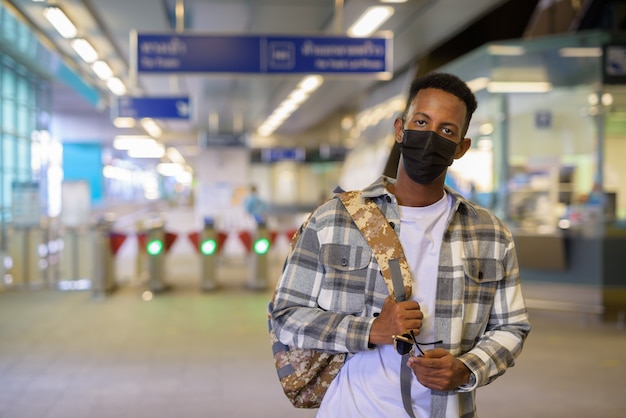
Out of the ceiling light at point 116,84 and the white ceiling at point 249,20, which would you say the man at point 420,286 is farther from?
the ceiling light at point 116,84

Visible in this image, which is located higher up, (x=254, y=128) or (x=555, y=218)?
(x=254, y=128)

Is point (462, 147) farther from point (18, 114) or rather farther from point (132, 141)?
point (132, 141)

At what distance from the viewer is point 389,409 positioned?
1758 millimetres

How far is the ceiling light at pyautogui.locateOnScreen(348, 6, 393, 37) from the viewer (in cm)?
969

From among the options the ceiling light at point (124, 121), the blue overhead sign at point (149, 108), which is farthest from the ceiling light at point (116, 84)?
the blue overhead sign at point (149, 108)

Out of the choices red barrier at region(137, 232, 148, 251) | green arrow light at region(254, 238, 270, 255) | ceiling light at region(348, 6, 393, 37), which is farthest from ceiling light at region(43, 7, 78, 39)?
green arrow light at region(254, 238, 270, 255)

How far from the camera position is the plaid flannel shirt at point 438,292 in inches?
69.0

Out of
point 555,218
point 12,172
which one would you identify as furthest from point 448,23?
point 12,172

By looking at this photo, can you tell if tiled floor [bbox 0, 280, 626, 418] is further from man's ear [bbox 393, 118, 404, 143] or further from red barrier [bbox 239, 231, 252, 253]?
man's ear [bbox 393, 118, 404, 143]

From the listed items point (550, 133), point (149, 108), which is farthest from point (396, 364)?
point (149, 108)

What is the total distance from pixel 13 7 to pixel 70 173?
86.6 feet

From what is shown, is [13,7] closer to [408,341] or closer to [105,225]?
[105,225]

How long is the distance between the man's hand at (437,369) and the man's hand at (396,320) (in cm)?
6

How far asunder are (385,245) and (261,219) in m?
9.63
